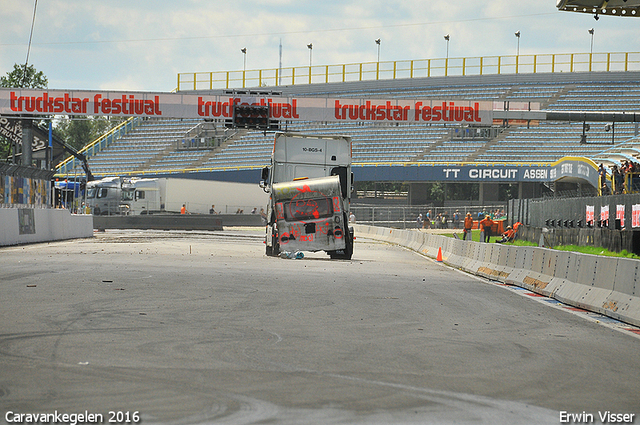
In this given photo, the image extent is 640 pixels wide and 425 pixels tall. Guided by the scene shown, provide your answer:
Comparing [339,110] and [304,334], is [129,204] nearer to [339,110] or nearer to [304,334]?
[339,110]

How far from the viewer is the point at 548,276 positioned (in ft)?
48.4

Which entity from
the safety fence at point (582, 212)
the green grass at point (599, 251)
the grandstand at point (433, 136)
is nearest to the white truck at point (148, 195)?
the grandstand at point (433, 136)

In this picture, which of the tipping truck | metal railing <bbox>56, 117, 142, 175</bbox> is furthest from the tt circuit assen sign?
the tipping truck

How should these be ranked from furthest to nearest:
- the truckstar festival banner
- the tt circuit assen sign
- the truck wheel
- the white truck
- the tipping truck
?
the tt circuit assen sign
the white truck
the truckstar festival banner
the truck wheel
the tipping truck

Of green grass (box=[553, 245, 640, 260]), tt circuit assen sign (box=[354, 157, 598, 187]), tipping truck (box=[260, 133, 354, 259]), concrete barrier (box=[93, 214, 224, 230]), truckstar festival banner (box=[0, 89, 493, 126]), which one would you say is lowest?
concrete barrier (box=[93, 214, 224, 230])

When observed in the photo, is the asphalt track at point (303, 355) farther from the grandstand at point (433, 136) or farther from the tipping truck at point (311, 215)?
the grandstand at point (433, 136)

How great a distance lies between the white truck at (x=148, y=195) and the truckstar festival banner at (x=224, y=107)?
51.4 feet

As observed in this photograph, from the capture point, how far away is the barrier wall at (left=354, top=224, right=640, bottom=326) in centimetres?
1123

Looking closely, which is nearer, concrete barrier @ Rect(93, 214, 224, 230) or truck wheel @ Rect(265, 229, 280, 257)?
truck wheel @ Rect(265, 229, 280, 257)

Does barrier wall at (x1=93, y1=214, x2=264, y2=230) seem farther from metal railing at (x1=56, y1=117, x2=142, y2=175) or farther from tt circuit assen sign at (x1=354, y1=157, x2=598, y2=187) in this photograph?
metal railing at (x1=56, y1=117, x2=142, y2=175)

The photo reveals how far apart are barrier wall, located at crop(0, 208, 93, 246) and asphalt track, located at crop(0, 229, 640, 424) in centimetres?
1345

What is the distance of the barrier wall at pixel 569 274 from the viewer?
1123 centimetres

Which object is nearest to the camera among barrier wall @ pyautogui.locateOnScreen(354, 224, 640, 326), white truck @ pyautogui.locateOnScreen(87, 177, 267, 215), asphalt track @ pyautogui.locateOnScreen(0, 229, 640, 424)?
Answer: asphalt track @ pyautogui.locateOnScreen(0, 229, 640, 424)

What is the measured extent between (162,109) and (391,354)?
36.1 meters
